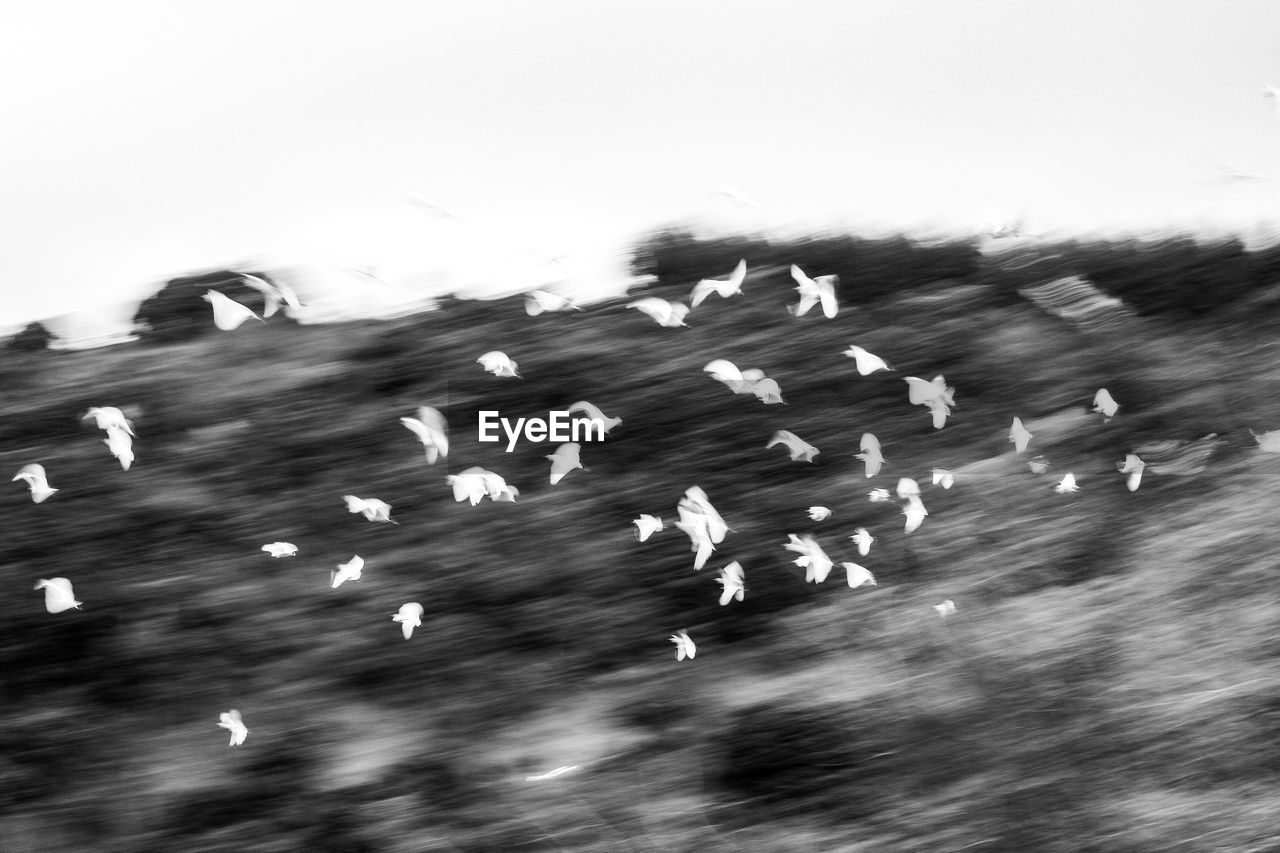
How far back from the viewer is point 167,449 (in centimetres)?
163

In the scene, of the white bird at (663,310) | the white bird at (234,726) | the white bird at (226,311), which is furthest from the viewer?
the white bird at (663,310)

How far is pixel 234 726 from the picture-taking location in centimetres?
153

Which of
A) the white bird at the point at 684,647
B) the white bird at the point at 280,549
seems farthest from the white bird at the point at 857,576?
the white bird at the point at 280,549

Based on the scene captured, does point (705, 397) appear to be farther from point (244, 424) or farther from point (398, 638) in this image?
point (244, 424)

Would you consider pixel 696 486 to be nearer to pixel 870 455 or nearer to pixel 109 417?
pixel 870 455

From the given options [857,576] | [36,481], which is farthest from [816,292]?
[36,481]

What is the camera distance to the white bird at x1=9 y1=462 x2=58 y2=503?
→ 5.17ft

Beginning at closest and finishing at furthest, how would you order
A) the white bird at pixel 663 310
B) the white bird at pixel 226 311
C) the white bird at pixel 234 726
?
the white bird at pixel 234 726 → the white bird at pixel 226 311 → the white bird at pixel 663 310

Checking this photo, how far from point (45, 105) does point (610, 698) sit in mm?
1613

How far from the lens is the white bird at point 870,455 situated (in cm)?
172

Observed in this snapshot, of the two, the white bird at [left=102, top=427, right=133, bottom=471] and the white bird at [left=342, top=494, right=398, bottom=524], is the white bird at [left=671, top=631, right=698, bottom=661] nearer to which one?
the white bird at [left=342, top=494, right=398, bottom=524]

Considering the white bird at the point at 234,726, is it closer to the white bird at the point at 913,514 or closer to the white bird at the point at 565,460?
the white bird at the point at 565,460

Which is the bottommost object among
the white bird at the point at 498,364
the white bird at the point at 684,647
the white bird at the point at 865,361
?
the white bird at the point at 684,647

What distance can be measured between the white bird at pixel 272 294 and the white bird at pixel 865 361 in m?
1.15
